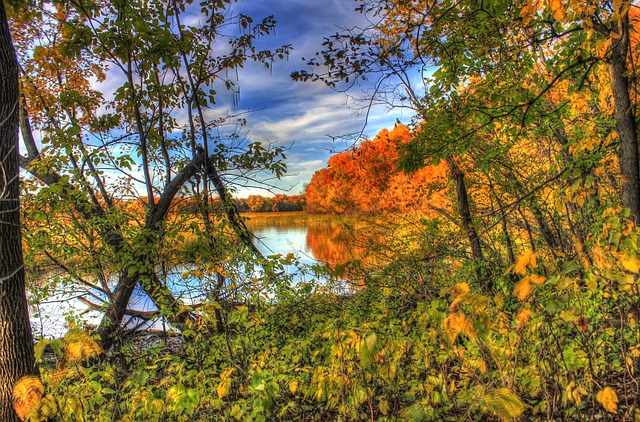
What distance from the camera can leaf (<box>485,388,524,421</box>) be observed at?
1.53 m

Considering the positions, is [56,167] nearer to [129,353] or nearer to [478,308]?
[129,353]

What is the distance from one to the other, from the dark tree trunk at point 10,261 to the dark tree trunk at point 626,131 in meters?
5.09

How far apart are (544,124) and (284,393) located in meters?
4.40

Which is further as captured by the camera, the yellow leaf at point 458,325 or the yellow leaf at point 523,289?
the yellow leaf at point 458,325

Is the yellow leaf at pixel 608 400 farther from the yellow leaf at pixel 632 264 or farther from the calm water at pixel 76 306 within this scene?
the calm water at pixel 76 306

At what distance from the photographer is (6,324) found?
3.12 metres

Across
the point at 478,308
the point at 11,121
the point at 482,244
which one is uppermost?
the point at 11,121

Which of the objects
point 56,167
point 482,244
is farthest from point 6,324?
point 482,244

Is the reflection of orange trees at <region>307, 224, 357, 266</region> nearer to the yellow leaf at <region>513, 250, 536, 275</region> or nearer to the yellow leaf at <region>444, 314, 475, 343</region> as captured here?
the yellow leaf at <region>444, 314, 475, 343</region>

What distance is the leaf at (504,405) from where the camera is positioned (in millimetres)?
1530

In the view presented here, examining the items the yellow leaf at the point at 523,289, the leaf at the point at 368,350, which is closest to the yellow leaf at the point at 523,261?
the yellow leaf at the point at 523,289

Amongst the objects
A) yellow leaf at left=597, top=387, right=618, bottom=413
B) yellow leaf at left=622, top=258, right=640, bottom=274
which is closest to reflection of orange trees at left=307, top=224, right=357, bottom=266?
yellow leaf at left=597, top=387, right=618, bottom=413

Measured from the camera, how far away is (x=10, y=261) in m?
3.18

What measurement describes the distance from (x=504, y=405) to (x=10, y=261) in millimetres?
3876
